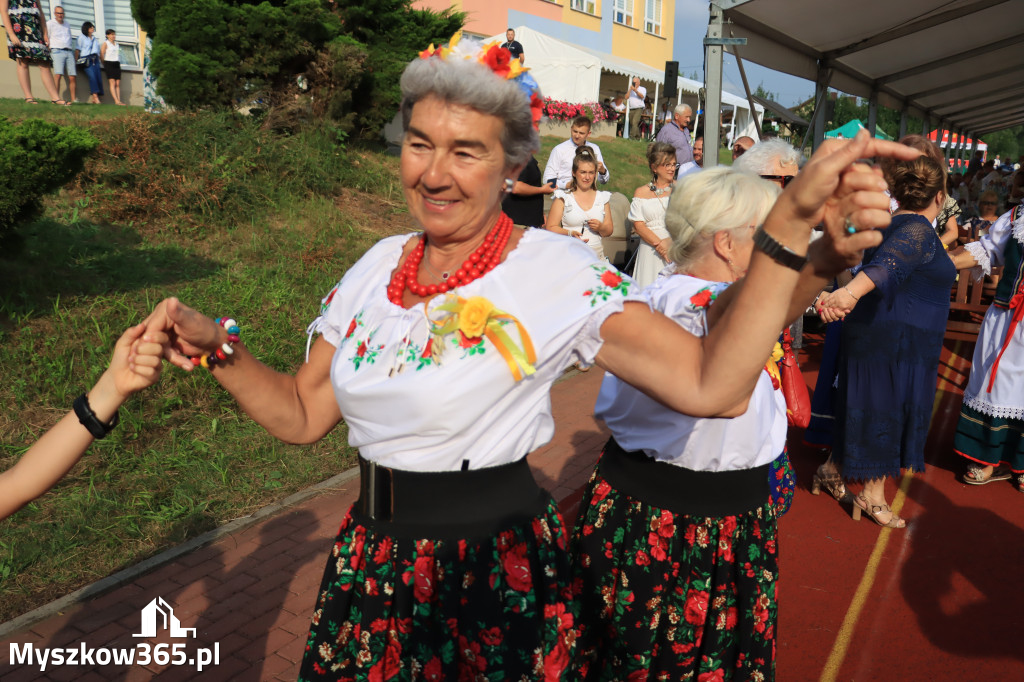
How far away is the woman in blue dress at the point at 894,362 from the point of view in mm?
4609

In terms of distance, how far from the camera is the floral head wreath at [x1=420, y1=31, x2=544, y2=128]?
188 cm

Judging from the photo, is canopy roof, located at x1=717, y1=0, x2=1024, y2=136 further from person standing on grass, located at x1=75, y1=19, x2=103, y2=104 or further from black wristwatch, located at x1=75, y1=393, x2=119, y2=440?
person standing on grass, located at x1=75, y1=19, x2=103, y2=104

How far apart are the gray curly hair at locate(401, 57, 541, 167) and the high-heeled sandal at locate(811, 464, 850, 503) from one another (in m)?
4.09

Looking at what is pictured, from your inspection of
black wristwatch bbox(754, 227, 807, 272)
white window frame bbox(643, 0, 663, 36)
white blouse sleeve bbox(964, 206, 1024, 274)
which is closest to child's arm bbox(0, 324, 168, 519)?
black wristwatch bbox(754, 227, 807, 272)

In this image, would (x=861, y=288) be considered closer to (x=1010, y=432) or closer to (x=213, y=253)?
(x=1010, y=432)

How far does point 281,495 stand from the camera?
491cm

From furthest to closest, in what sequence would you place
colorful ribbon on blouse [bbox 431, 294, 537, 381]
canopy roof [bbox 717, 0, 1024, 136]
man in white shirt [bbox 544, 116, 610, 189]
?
man in white shirt [bbox 544, 116, 610, 189] → canopy roof [bbox 717, 0, 1024, 136] → colorful ribbon on blouse [bbox 431, 294, 537, 381]

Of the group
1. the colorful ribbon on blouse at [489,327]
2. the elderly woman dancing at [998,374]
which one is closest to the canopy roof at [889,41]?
the elderly woman dancing at [998,374]

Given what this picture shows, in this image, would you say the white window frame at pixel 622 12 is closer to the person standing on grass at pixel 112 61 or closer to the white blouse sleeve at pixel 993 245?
the person standing on grass at pixel 112 61

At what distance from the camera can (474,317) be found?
68.4 inches

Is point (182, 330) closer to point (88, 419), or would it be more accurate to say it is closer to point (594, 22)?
point (88, 419)

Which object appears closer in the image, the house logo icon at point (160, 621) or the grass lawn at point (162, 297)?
the house logo icon at point (160, 621)

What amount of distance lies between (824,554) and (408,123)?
373 cm

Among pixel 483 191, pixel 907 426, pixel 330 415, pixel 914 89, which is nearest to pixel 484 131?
pixel 483 191
